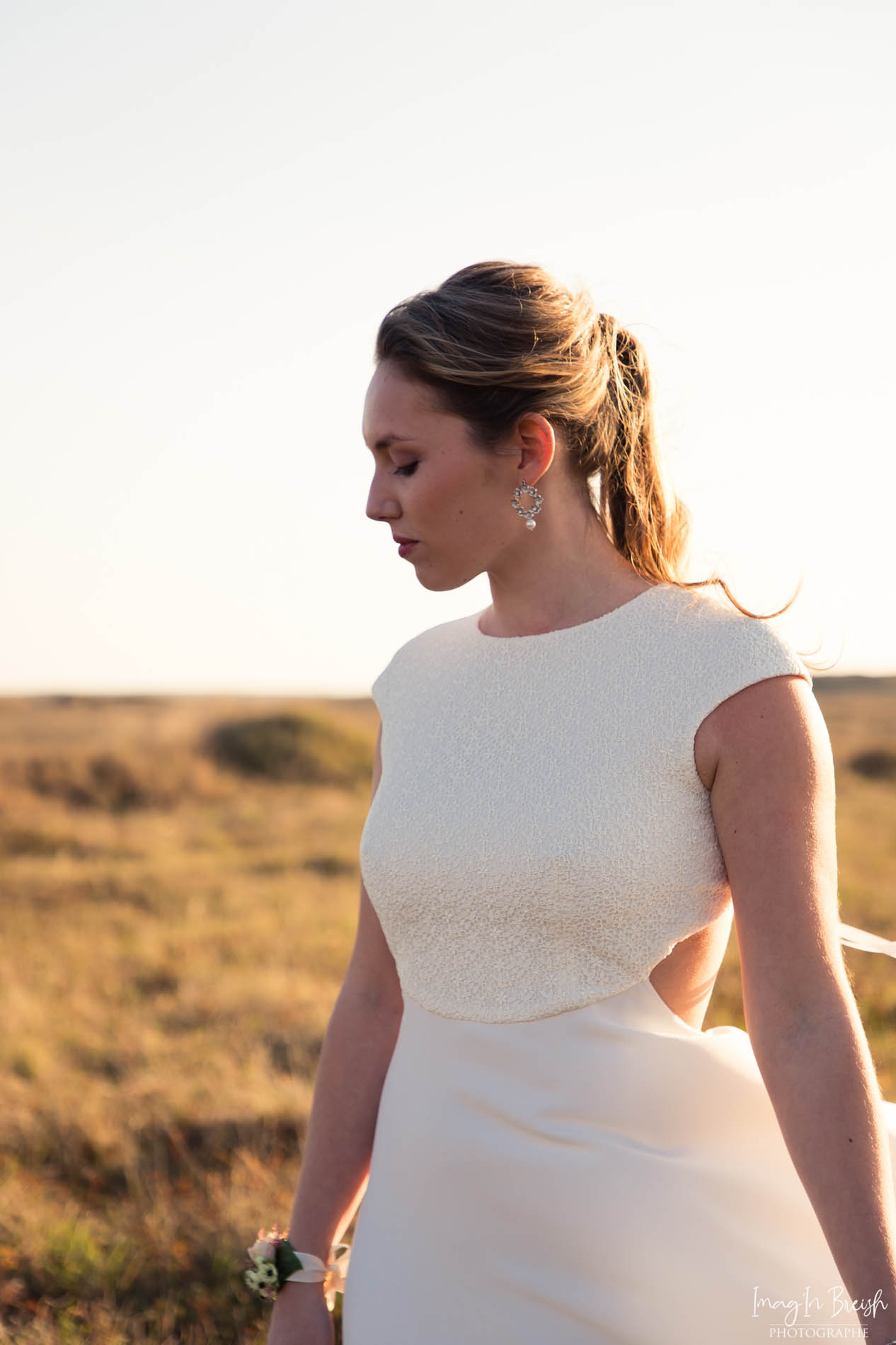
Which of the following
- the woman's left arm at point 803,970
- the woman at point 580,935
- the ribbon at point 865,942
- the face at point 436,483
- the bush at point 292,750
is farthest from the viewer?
the bush at point 292,750

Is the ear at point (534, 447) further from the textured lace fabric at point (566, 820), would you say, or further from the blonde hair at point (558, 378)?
the textured lace fabric at point (566, 820)

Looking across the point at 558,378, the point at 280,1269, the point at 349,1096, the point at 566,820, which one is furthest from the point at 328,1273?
the point at 558,378

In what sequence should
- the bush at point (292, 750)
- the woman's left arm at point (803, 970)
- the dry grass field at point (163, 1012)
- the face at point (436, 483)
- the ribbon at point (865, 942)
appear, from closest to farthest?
the woman's left arm at point (803, 970) → the face at point (436, 483) → the ribbon at point (865, 942) → the dry grass field at point (163, 1012) → the bush at point (292, 750)

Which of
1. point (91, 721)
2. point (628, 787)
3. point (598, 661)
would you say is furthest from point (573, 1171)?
point (91, 721)

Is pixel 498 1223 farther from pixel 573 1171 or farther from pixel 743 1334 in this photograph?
pixel 743 1334

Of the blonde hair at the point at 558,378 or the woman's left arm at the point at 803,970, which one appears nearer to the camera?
the woman's left arm at the point at 803,970

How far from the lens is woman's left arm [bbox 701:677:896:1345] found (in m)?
1.32

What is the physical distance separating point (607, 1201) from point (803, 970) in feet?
1.23

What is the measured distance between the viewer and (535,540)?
1727mm

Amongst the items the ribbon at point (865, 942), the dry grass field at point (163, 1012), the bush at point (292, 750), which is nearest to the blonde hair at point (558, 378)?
the ribbon at point (865, 942)

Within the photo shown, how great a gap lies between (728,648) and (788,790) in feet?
0.69

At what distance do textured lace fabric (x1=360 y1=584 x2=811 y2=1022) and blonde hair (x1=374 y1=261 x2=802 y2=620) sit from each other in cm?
14

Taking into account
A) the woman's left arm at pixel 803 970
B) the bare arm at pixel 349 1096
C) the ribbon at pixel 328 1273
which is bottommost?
the ribbon at pixel 328 1273

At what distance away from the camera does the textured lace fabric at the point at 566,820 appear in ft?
4.92
